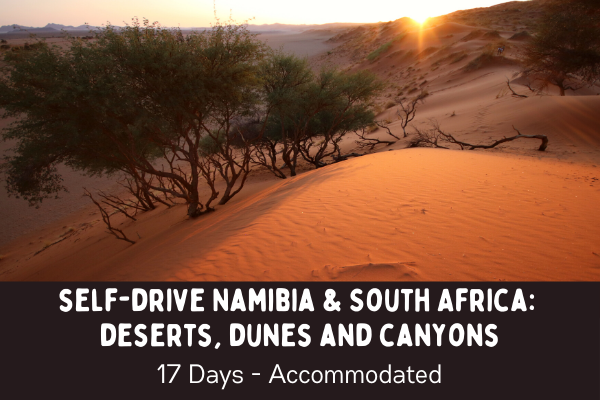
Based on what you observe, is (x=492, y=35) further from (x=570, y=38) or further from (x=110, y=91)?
(x=110, y=91)

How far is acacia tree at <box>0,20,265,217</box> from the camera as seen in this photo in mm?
7195

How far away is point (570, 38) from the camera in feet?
50.8

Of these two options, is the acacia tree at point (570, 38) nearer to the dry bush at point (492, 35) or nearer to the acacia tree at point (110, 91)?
the acacia tree at point (110, 91)

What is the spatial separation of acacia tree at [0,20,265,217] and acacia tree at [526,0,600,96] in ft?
49.3

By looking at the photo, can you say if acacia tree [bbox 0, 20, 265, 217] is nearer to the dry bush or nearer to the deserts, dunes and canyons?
the deserts, dunes and canyons

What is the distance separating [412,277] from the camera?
3.77 metres

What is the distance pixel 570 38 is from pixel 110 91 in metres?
19.2

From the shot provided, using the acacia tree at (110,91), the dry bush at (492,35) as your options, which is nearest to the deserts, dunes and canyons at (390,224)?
the acacia tree at (110,91)

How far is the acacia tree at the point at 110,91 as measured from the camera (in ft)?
23.6

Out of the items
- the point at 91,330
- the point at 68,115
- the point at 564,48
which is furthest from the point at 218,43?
the point at 564,48

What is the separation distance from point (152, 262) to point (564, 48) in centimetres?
1969

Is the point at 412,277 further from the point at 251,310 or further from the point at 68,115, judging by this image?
the point at 68,115

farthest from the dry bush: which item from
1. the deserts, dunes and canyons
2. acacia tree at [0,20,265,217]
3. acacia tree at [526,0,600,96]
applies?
acacia tree at [0,20,265,217]

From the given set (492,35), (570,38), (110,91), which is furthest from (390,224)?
(492,35)
